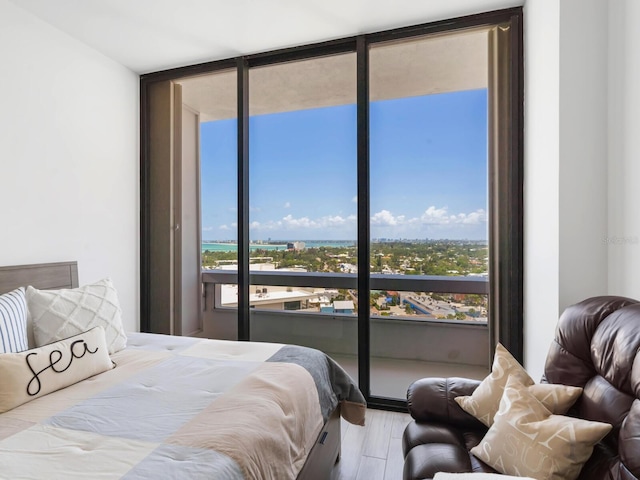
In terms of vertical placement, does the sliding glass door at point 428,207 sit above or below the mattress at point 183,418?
above

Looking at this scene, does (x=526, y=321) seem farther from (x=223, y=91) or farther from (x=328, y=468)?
(x=223, y=91)

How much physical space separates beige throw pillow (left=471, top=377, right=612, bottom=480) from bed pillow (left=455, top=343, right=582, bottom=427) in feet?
0.14

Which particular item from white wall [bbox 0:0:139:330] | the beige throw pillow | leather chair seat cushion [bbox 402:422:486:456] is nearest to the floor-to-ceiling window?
A: white wall [bbox 0:0:139:330]

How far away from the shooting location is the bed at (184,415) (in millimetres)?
1023

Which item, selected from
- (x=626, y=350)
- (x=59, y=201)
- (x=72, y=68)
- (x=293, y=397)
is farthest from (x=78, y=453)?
(x=72, y=68)

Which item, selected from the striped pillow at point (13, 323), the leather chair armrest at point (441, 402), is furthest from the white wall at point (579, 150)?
the striped pillow at point (13, 323)

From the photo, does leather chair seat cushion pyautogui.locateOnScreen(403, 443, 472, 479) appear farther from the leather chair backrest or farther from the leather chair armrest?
the leather chair backrest

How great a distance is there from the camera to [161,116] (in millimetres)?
3246

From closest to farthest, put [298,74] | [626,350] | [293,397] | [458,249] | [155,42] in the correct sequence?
[626,350] < [293,397] < [458,249] < [155,42] < [298,74]

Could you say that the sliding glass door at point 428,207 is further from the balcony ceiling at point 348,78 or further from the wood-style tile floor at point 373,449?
the wood-style tile floor at point 373,449

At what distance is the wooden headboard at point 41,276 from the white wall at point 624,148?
10.5 ft

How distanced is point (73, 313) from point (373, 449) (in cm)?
185

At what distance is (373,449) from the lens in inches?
82.6

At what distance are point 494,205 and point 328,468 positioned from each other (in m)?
1.90
